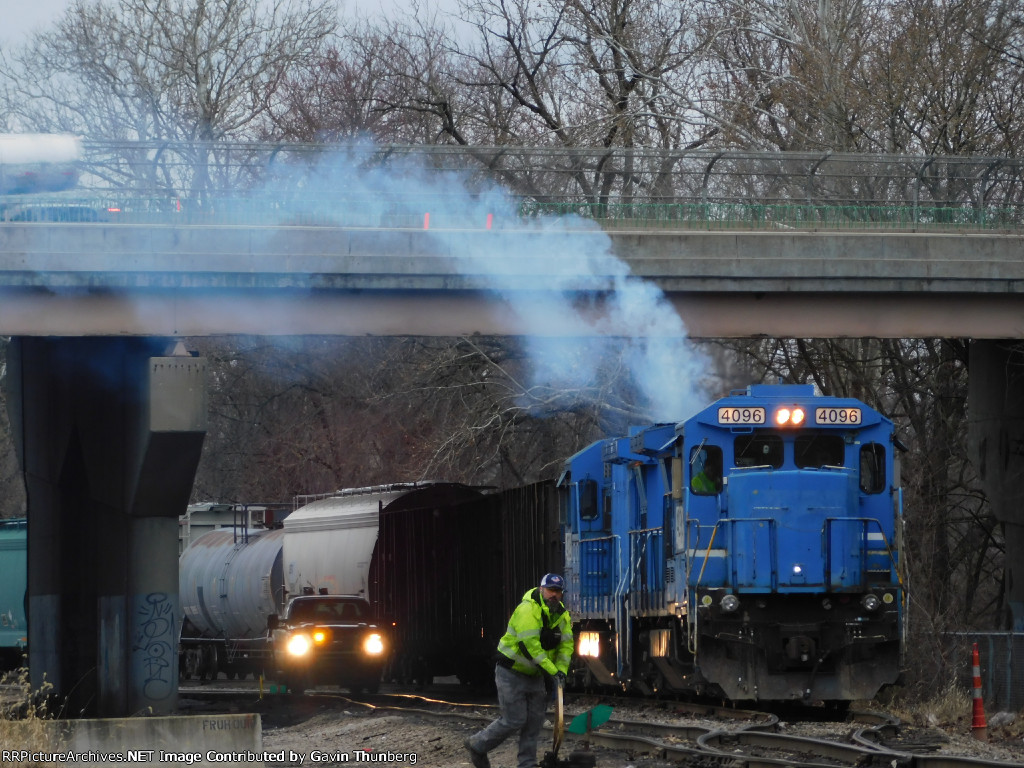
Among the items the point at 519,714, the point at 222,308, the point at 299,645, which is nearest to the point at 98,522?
the point at 299,645

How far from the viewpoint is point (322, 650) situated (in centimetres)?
2252

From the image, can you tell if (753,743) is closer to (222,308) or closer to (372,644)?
(222,308)

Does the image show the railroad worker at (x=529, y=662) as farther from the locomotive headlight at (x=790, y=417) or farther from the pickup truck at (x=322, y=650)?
the pickup truck at (x=322, y=650)

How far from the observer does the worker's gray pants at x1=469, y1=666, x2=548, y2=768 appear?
10.8 meters

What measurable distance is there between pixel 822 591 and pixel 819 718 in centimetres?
198

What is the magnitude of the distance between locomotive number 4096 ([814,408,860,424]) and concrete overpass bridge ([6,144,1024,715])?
587 cm

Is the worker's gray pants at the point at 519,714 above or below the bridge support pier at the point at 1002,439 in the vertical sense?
below

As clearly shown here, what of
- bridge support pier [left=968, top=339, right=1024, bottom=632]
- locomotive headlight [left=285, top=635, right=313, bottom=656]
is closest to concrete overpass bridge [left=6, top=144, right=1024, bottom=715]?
locomotive headlight [left=285, top=635, right=313, bottom=656]

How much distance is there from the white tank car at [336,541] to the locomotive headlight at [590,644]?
7347mm

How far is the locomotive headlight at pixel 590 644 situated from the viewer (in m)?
18.0

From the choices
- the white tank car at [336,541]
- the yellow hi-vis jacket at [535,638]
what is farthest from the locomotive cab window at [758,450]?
the white tank car at [336,541]

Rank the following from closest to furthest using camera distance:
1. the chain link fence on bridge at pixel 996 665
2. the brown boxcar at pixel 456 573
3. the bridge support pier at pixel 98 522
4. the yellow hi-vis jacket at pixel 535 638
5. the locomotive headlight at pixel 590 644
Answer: the yellow hi-vis jacket at pixel 535 638
the chain link fence on bridge at pixel 996 665
the locomotive headlight at pixel 590 644
the bridge support pier at pixel 98 522
the brown boxcar at pixel 456 573

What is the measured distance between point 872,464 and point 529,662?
19.1 feet

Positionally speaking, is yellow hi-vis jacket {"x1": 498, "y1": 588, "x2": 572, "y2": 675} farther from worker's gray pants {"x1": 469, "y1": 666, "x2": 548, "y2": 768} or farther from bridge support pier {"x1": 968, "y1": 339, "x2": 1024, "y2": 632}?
bridge support pier {"x1": 968, "y1": 339, "x2": 1024, "y2": 632}
